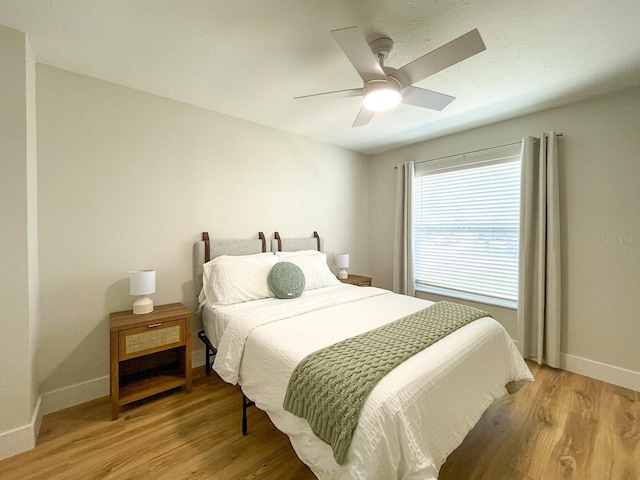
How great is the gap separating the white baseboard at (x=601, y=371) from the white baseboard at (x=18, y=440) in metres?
4.21

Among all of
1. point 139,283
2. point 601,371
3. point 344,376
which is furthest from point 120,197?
point 601,371

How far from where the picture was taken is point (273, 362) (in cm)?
147

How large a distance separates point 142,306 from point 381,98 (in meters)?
2.34

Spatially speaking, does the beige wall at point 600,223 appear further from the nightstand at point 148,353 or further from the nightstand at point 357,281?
the nightstand at point 148,353

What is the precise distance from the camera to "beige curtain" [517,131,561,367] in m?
2.52

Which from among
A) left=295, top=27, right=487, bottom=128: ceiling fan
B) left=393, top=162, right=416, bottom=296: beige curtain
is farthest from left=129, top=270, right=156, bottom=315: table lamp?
left=393, top=162, right=416, bottom=296: beige curtain

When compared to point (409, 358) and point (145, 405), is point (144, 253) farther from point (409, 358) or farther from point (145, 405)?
point (409, 358)

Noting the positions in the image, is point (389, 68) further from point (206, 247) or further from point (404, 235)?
point (404, 235)

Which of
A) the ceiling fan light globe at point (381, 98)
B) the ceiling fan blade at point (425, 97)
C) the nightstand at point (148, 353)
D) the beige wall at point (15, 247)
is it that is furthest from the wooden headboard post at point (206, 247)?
the ceiling fan blade at point (425, 97)

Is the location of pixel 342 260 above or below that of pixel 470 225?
below

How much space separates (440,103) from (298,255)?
1.92 meters

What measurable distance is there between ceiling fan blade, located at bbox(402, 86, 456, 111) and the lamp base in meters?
2.49

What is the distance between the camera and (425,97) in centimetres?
184

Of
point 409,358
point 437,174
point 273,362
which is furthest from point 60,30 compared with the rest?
point 437,174
